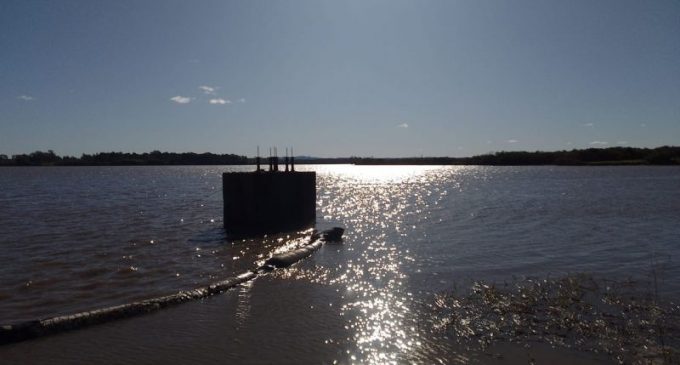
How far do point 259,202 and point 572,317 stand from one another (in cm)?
1364

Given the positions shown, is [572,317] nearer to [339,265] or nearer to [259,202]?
[339,265]

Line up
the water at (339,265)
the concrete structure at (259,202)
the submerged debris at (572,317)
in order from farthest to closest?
1. the concrete structure at (259,202)
2. the water at (339,265)
3. the submerged debris at (572,317)

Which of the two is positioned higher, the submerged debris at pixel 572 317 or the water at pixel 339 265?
the submerged debris at pixel 572 317

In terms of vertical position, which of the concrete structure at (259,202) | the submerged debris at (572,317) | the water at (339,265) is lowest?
the water at (339,265)

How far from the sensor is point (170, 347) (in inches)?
285

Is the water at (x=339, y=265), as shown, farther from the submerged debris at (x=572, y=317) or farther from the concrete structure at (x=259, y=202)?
the concrete structure at (x=259, y=202)

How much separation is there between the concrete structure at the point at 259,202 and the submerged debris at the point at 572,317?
10933mm

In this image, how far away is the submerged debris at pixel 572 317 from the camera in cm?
720

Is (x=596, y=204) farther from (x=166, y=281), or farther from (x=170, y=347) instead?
(x=170, y=347)

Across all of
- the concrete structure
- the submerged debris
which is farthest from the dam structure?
the submerged debris

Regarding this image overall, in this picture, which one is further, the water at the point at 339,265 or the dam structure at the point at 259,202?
the dam structure at the point at 259,202

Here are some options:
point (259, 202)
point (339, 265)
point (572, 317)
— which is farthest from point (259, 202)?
point (572, 317)

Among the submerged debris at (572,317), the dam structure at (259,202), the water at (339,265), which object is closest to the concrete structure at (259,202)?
the dam structure at (259,202)

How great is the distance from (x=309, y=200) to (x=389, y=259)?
8656mm
